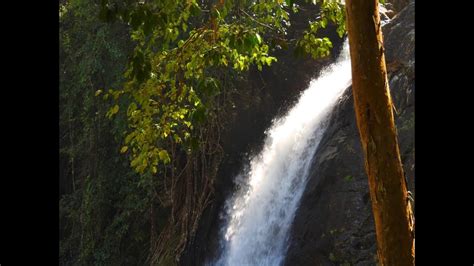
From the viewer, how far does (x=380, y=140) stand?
4.30 metres

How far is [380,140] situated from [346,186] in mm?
4779

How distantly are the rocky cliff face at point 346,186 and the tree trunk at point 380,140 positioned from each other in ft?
13.2

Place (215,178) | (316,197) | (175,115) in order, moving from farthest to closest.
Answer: (215,178)
(316,197)
(175,115)

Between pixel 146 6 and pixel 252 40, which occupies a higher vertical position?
pixel 146 6

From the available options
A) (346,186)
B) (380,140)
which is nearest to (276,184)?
(346,186)

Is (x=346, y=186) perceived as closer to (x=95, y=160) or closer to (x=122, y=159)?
(x=122, y=159)

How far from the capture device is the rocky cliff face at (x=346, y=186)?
8484mm

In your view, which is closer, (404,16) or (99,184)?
(404,16)

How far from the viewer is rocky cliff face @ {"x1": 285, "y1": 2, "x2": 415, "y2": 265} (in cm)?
848
